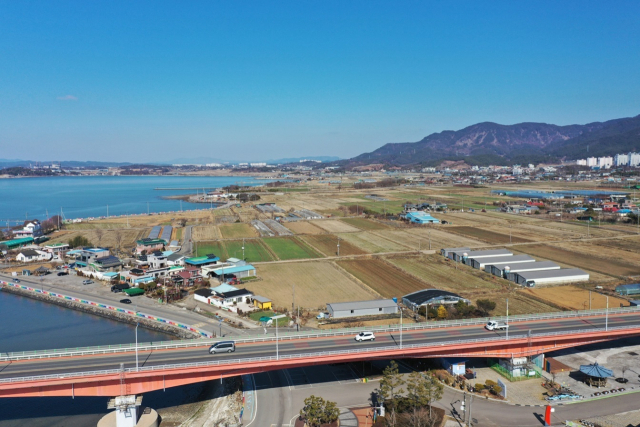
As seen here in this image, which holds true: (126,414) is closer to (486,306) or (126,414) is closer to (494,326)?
(494,326)

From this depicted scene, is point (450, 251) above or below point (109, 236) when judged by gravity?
above

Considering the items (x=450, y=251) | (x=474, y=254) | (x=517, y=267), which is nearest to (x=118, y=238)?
(x=450, y=251)

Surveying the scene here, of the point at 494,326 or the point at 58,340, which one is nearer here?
the point at 494,326

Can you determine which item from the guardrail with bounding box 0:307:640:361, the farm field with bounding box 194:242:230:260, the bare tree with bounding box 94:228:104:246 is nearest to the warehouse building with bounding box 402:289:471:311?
the guardrail with bounding box 0:307:640:361

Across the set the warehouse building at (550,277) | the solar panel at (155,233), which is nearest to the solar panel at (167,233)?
the solar panel at (155,233)

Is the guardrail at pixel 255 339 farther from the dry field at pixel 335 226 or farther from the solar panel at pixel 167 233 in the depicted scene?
the dry field at pixel 335 226

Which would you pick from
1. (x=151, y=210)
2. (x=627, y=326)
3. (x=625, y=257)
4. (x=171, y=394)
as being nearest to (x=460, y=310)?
(x=627, y=326)

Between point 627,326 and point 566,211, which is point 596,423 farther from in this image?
point 566,211
